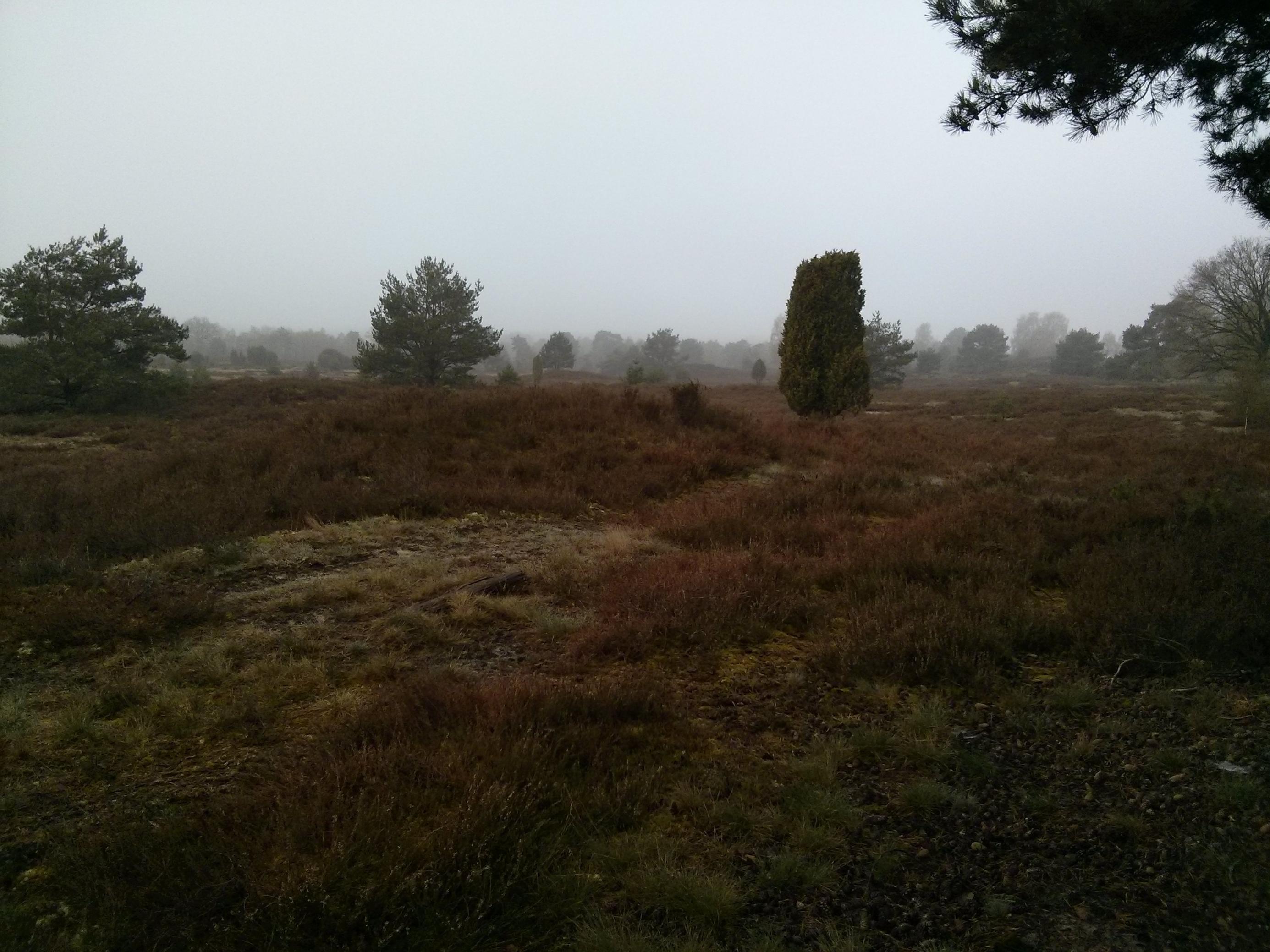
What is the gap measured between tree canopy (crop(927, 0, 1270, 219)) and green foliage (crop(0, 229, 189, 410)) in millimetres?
25227

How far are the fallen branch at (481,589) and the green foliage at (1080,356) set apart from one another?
245 ft

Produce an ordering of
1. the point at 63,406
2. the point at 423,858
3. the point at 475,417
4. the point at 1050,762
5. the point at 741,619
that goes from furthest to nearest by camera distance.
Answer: the point at 63,406, the point at 475,417, the point at 741,619, the point at 1050,762, the point at 423,858

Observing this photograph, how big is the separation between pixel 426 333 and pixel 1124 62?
27.8 meters

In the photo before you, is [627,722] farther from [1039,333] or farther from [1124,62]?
[1039,333]

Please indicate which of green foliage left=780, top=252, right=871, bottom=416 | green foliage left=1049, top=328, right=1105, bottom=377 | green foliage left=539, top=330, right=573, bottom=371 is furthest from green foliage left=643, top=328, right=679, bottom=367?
green foliage left=780, top=252, right=871, bottom=416

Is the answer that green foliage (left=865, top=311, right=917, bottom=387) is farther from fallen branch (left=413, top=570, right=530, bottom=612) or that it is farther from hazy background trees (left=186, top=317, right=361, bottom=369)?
hazy background trees (left=186, top=317, right=361, bottom=369)

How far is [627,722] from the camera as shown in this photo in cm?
351

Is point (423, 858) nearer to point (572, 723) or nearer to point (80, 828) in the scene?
point (572, 723)

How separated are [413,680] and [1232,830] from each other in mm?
3814

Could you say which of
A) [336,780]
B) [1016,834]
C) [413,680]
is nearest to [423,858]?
[336,780]

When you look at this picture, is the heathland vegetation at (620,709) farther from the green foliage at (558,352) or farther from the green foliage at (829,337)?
the green foliage at (558,352)

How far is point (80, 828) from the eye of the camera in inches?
100.0

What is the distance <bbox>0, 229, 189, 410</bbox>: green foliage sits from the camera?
20.1 meters

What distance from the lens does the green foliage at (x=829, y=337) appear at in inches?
779
